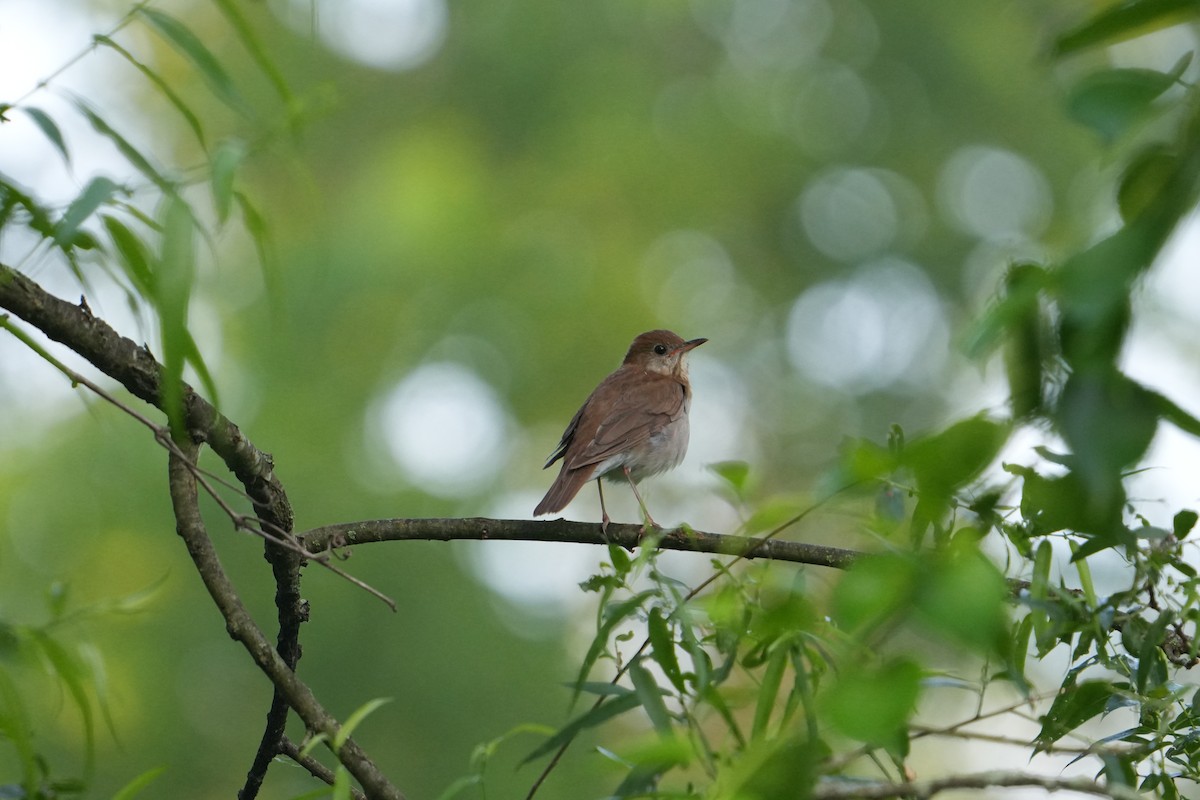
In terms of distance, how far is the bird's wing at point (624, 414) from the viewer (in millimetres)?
5224

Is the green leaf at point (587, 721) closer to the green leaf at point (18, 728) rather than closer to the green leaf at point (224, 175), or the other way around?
the green leaf at point (18, 728)

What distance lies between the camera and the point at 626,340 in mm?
15578

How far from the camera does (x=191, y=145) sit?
48.4 ft

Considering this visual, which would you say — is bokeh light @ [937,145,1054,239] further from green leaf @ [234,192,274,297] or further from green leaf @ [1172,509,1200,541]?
green leaf @ [234,192,274,297]

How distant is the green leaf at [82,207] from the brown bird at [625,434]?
3.40 m

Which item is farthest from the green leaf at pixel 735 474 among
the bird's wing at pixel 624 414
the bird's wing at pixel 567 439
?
the bird's wing at pixel 567 439

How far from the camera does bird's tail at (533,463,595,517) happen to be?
4.79 metres

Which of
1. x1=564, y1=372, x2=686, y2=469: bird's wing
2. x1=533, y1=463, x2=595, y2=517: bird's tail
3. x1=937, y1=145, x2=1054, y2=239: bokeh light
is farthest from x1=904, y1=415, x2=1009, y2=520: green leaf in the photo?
x1=937, y1=145, x2=1054, y2=239: bokeh light

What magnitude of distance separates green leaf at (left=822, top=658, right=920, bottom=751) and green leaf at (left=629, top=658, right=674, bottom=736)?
0.54m

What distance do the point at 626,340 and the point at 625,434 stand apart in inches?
405

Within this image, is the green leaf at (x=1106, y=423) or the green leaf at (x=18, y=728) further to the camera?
the green leaf at (x=18, y=728)

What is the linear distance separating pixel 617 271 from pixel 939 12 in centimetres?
631

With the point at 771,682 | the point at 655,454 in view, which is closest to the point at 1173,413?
the point at 771,682

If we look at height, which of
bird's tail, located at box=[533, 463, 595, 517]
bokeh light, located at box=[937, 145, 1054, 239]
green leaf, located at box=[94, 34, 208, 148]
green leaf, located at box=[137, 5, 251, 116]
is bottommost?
green leaf, located at box=[94, 34, 208, 148]
